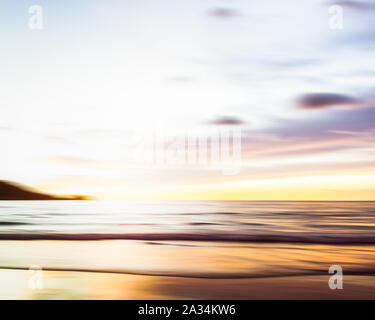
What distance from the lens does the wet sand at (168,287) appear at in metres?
4.77

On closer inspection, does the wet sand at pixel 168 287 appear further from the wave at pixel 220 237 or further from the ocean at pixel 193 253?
the wave at pixel 220 237

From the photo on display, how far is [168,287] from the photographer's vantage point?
17.1ft

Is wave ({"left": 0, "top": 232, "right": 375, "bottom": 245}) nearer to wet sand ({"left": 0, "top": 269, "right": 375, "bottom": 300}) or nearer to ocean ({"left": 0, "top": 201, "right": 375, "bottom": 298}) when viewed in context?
ocean ({"left": 0, "top": 201, "right": 375, "bottom": 298})

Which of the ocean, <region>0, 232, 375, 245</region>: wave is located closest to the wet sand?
the ocean

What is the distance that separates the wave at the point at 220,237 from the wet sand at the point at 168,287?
15.0 ft

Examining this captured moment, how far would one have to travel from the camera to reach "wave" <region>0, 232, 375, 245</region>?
408 inches

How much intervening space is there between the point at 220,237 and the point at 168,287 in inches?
230

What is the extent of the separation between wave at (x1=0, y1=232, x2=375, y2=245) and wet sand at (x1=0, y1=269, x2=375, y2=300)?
4.56 m

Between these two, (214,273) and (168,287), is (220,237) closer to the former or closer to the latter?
(214,273)

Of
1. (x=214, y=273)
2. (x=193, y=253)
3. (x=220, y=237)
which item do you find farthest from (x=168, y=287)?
(x=220, y=237)

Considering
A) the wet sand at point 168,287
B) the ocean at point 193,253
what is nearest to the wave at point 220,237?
the ocean at point 193,253

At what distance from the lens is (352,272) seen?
6.18m
